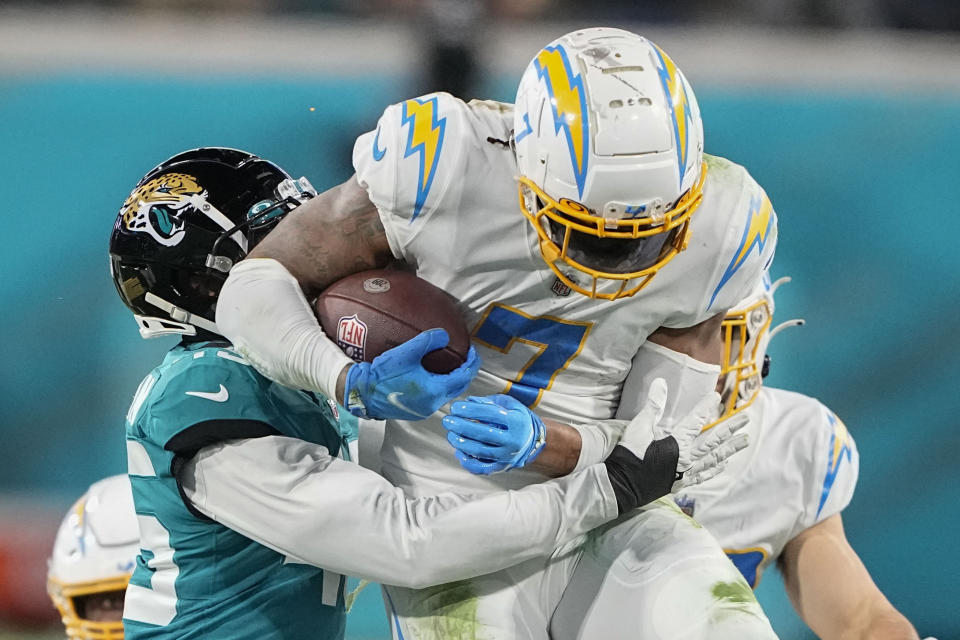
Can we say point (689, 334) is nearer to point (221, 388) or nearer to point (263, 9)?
point (221, 388)

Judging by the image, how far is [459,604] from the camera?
73.3 inches

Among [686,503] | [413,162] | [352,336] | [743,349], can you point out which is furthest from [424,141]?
[686,503]

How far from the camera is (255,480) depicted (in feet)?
5.81

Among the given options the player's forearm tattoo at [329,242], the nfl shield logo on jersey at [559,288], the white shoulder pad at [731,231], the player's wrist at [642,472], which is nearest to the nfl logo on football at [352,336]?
the player's forearm tattoo at [329,242]

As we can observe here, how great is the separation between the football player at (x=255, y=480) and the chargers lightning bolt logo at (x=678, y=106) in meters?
0.39

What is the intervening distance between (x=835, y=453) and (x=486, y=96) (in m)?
1.38

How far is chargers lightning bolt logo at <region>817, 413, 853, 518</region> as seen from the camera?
2.65 metres

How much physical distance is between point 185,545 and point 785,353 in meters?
2.03

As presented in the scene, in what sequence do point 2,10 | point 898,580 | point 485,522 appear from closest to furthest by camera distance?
point 485,522 < point 2,10 < point 898,580

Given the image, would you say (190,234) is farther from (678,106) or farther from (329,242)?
(678,106)

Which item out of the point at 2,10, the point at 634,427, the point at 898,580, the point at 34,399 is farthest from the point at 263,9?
the point at 898,580

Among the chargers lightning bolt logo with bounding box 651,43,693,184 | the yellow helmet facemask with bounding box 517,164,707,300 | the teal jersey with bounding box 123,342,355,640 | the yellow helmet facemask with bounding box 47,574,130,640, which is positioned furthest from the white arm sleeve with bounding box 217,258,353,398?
the yellow helmet facemask with bounding box 47,574,130,640

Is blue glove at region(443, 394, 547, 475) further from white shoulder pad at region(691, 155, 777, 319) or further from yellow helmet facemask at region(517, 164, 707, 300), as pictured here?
white shoulder pad at region(691, 155, 777, 319)

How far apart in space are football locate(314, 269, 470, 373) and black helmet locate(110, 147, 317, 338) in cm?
34
